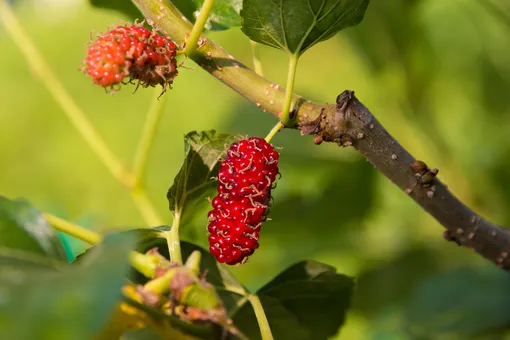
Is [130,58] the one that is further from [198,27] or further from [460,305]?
[460,305]

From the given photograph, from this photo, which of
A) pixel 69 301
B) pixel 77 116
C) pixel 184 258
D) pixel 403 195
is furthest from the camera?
pixel 403 195

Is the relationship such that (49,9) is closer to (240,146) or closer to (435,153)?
(435,153)

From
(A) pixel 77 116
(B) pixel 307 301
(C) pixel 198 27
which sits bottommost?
(A) pixel 77 116

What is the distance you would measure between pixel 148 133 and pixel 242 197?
285 mm

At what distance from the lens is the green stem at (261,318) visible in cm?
36

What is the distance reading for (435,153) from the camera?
0.88 metres

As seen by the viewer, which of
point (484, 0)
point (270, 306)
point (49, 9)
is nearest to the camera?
point (270, 306)

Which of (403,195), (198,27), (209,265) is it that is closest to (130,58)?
(198,27)

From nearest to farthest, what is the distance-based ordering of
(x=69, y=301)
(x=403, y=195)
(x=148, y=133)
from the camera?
(x=69, y=301) → (x=148, y=133) → (x=403, y=195)

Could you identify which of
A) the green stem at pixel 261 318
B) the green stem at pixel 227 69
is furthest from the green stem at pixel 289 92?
the green stem at pixel 261 318

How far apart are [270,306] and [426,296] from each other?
33 centimetres

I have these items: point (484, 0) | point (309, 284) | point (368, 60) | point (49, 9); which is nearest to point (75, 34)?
point (49, 9)

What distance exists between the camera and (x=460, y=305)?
735 millimetres

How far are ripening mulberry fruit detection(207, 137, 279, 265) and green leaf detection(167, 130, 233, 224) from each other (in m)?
0.02
